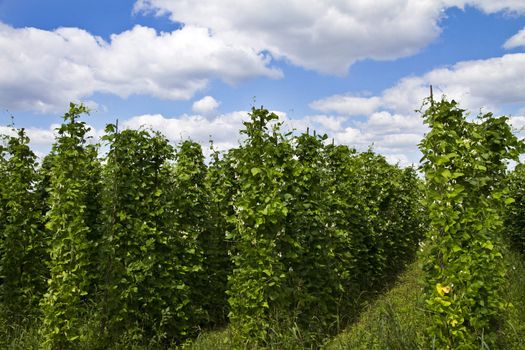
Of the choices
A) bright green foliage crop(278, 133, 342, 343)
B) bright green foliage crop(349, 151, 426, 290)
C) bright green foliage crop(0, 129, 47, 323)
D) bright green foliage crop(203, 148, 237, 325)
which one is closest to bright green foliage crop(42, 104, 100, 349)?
bright green foliage crop(0, 129, 47, 323)

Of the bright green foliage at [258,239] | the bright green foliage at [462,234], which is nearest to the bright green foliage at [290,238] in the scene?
the bright green foliage at [258,239]

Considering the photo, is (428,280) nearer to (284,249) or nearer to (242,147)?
(284,249)

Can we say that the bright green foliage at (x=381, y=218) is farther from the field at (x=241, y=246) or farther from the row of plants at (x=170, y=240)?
the row of plants at (x=170, y=240)

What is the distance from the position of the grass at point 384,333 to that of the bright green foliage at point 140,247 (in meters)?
0.40

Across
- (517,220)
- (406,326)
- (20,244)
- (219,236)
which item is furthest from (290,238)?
(517,220)

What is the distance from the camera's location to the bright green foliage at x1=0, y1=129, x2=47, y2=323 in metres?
8.09

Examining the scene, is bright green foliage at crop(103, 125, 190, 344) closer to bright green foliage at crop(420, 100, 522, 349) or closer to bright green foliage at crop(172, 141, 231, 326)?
bright green foliage at crop(172, 141, 231, 326)

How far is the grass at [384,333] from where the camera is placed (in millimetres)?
4926

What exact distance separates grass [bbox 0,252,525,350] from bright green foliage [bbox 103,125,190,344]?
1.32ft

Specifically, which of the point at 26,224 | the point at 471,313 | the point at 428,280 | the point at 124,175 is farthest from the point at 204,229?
the point at 471,313

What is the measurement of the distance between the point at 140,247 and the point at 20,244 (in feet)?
8.87

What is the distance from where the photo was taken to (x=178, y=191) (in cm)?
805

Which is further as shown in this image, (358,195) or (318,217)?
(358,195)

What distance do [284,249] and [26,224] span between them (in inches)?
191
